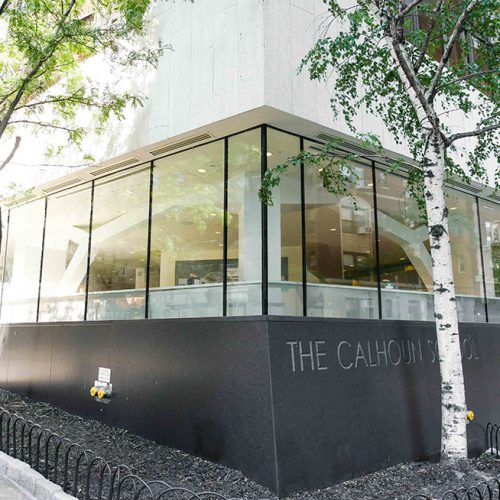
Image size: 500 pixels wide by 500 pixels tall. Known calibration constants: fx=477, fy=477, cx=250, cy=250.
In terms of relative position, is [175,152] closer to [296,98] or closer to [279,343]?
[296,98]

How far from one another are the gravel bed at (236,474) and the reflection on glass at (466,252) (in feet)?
14.9

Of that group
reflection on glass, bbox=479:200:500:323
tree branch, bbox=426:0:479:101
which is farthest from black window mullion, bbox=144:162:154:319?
reflection on glass, bbox=479:200:500:323

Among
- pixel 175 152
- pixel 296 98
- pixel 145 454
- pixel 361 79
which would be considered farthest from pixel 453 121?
pixel 145 454

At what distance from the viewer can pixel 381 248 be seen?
32.5 feet

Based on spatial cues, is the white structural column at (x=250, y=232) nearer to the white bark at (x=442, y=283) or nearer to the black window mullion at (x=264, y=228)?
the black window mullion at (x=264, y=228)

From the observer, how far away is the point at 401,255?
34.0ft

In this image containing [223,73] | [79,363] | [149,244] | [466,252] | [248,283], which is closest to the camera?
[248,283]

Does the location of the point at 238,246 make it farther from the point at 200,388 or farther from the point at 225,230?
the point at 200,388

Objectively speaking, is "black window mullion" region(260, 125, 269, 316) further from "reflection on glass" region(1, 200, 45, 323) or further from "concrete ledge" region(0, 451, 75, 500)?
"reflection on glass" region(1, 200, 45, 323)

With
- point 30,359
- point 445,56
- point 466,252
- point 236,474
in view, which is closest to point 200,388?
point 236,474

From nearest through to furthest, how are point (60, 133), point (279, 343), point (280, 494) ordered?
point (280, 494) → point (279, 343) → point (60, 133)

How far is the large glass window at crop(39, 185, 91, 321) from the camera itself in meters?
11.2

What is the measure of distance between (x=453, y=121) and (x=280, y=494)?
30.7ft

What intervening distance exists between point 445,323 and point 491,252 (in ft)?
26.1
